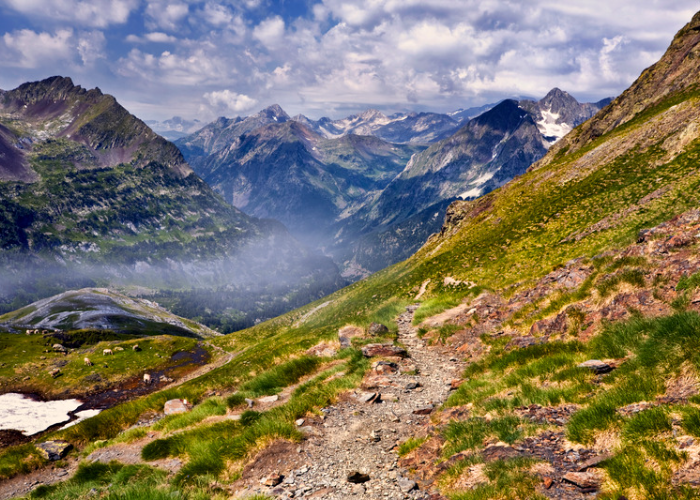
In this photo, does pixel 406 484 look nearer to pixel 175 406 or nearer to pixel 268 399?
pixel 268 399

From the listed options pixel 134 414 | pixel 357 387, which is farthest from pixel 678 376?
pixel 134 414

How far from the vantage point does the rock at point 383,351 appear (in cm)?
1772

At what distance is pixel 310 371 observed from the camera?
17.7 metres

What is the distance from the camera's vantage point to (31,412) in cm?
8662

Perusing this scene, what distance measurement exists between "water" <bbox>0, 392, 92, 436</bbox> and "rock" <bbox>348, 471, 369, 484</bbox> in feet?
338

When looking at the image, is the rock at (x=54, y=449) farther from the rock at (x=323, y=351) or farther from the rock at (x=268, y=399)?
the rock at (x=323, y=351)

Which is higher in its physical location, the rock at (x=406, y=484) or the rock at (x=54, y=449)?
the rock at (x=54, y=449)

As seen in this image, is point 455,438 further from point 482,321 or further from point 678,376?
point 482,321

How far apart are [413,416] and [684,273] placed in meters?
10.3

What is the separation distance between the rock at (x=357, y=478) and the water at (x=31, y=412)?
10298 cm

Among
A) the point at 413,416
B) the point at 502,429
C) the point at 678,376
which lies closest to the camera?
the point at 678,376

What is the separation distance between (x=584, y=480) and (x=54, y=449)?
1991cm

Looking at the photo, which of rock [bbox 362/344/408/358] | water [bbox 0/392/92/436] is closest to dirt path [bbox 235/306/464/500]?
rock [bbox 362/344/408/358]

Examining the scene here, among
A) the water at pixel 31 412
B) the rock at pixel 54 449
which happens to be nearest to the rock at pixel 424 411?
the rock at pixel 54 449
